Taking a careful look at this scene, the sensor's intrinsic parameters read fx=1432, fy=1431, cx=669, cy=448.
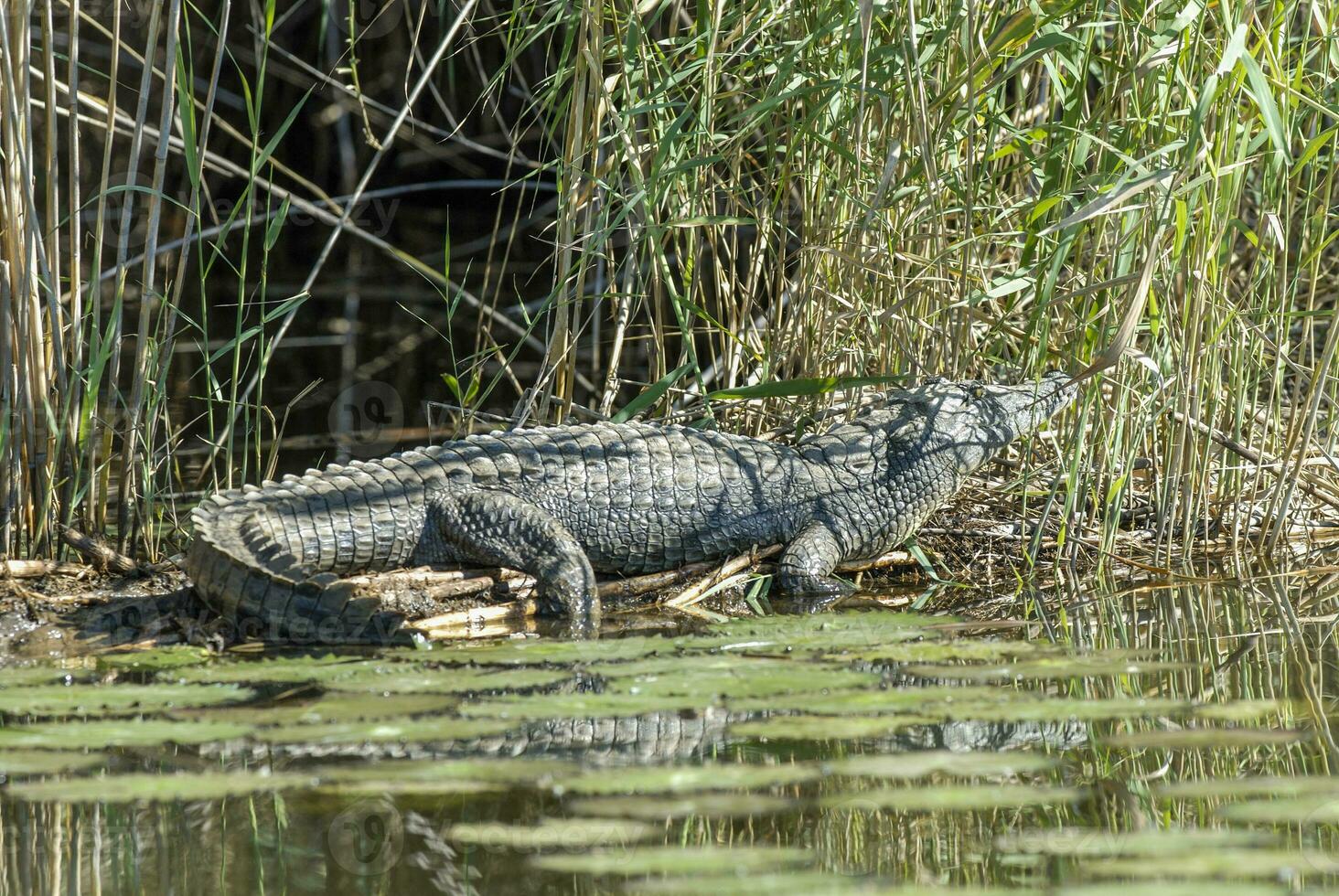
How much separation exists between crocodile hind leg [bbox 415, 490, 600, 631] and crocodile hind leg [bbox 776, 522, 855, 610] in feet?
2.52

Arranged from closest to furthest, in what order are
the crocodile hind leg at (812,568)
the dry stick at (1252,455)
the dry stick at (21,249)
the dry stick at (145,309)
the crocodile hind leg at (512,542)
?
the dry stick at (21,249)
the dry stick at (145,309)
the crocodile hind leg at (512,542)
the dry stick at (1252,455)
the crocodile hind leg at (812,568)

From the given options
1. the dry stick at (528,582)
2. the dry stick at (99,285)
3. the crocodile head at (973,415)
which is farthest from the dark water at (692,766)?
the crocodile head at (973,415)

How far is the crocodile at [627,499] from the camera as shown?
4781mm

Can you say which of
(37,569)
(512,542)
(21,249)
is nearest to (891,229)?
(512,542)

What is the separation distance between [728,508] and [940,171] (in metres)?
1.47

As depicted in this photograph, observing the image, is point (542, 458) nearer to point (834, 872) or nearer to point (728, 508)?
point (728, 508)

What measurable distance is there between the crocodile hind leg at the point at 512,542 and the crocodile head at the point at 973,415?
4.93ft

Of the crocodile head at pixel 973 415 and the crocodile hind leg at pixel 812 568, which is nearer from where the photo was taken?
the crocodile hind leg at pixel 812 568

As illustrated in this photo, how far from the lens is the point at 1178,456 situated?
5.07m

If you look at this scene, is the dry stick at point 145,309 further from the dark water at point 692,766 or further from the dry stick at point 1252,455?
the dry stick at point 1252,455

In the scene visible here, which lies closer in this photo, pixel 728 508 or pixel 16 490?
pixel 16 490

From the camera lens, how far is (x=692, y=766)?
2.94m

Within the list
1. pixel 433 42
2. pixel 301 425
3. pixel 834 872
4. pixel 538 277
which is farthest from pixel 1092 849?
pixel 433 42

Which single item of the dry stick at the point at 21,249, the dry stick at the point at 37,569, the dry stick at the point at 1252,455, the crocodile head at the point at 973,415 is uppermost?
the dry stick at the point at 21,249
